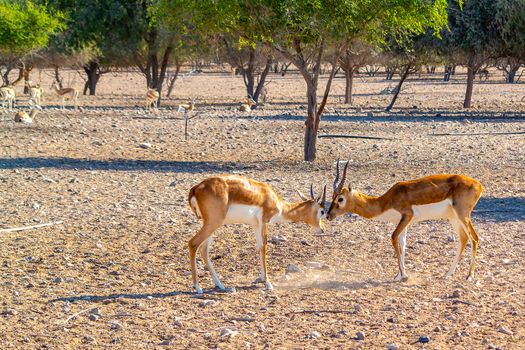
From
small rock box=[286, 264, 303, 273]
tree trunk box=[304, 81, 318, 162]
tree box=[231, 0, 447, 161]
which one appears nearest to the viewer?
small rock box=[286, 264, 303, 273]

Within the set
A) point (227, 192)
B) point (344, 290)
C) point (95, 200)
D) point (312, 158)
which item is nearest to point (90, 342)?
point (227, 192)

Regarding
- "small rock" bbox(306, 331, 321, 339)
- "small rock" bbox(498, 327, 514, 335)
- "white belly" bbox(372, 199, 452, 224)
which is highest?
"white belly" bbox(372, 199, 452, 224)

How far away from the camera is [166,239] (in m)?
10.5

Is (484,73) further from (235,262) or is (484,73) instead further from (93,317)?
(93,317)

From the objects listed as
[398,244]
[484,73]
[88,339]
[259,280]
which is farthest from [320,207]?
[484,73]

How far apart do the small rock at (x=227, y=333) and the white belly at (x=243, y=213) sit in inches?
58.8

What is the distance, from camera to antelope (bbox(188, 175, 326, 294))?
26.6 ft

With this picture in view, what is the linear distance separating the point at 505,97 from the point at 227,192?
4300 cm

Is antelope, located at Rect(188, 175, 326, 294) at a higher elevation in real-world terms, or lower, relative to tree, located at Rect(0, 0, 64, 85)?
lower

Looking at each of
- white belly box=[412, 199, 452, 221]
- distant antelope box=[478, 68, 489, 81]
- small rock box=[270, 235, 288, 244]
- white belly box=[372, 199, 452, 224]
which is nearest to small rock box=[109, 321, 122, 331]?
white belly box=[372, 199, 452, 224]

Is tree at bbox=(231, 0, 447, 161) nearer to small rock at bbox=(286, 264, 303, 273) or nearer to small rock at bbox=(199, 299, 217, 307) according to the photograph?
small rock at bbox=(286, 264, 303, 273)

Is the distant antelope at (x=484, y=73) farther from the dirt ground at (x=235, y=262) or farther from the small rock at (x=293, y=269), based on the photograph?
the small rock at (x=293, y=269)

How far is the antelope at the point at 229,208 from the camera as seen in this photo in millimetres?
8102

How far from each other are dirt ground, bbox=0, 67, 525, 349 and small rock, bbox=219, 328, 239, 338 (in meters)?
0.01
